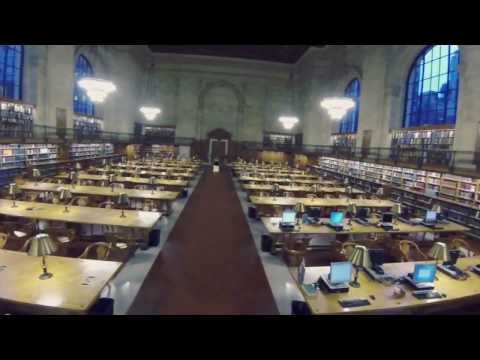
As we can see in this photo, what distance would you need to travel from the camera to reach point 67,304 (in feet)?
8.77

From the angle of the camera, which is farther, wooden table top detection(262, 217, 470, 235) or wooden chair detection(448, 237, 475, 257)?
wooden table top detection(262, 217, 470, 235)

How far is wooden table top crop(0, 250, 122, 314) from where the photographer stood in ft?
8.85

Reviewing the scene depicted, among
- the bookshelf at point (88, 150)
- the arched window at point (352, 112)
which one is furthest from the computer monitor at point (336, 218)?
the arched window at point (352, 112)

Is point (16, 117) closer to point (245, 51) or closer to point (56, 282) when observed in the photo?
point (56, 282)

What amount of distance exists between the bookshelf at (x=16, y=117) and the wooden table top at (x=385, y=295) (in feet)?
43.3

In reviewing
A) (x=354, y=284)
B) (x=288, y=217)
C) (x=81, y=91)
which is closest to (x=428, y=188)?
(x=288, y=217)

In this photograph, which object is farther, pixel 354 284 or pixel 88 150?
pixel 88 150

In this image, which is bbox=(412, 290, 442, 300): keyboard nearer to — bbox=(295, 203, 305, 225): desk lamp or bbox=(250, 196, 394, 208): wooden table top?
bbox=(295, 203, 305, 225): desk lamp

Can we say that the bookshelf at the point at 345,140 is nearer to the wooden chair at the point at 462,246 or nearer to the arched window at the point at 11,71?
the wooden chair at the point at 462,246

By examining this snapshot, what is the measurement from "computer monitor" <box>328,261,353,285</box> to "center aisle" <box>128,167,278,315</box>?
3.80 ft

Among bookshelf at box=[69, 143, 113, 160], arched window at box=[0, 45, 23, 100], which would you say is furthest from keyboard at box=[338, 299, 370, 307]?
arched window at box=[0, 45, 23, 100]

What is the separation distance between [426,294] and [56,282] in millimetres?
3941

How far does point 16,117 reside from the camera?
1297 centimetres
